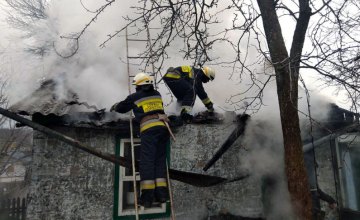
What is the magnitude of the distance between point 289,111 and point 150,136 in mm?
1958

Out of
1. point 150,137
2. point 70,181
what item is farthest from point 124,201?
point 150,137

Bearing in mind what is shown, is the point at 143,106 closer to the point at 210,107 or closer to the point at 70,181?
the point at 210,107

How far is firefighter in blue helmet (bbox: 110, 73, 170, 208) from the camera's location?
432cm

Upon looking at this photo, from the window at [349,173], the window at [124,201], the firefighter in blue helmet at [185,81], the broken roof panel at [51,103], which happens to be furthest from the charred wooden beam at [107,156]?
the window at [349,173]

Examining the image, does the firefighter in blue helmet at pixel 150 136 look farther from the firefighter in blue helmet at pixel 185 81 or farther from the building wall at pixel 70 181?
the building wall at pixel 70 181

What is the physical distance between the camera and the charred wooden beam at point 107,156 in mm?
4402

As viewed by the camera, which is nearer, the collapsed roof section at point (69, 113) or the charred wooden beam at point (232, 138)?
the collapsed roof section at point (69, 113)

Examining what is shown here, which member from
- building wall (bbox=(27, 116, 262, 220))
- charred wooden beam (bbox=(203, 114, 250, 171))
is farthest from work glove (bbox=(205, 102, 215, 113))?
building wall (bbox=(27, 116, 262, 220))

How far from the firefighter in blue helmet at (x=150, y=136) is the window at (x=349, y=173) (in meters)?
4.52

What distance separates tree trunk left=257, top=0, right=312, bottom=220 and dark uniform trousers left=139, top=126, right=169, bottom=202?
5.55 ft

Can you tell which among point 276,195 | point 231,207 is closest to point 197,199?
point 231,207

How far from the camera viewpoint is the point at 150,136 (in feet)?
15.1

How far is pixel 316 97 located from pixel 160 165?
406 centimetres

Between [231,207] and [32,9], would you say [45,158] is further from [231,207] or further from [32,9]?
[32,9]
